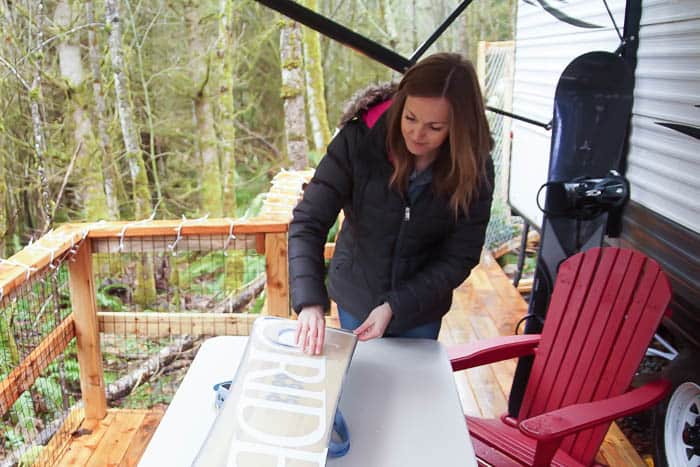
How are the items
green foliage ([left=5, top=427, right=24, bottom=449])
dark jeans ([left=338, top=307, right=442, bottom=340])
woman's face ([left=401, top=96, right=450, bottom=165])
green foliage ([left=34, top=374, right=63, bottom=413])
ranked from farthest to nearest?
green foliage ([left=34, top=374, right=63, bottom=413]) < green foliage ([left=5, top=427, right=24, bottom=449]) < dark jeans ([left=338, top=307, right=442, bottom=340]) < woman's face ([left=401, top=96, right=450, bottom=165])

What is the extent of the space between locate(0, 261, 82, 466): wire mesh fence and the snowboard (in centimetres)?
216

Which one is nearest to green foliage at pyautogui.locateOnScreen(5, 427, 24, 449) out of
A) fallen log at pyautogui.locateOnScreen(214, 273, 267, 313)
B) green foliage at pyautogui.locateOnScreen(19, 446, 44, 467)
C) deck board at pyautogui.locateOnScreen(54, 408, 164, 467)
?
green foliage at pyautogui.locateOnScreen(19, 446, 44, 467)

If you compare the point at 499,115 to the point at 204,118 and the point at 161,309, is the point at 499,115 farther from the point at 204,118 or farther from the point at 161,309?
the point at 161,309

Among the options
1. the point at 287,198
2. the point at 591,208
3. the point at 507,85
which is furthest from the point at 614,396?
the point at 507,85

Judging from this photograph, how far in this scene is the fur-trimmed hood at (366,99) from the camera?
161 centimetres

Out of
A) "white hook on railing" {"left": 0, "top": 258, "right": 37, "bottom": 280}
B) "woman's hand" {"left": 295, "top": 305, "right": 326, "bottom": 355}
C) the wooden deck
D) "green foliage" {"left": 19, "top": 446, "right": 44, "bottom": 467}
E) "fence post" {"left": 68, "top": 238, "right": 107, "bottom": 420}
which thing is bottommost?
"green foliage" {"left": 19, "top": 446, "right": 44, "bottom": 467}

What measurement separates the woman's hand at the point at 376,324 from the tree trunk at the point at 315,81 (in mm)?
5046

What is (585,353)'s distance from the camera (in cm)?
216

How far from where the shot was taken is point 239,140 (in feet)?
29.7

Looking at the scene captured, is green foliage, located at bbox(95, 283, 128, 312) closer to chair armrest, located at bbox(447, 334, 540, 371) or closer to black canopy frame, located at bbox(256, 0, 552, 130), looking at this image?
black canopy frame, located at bbox(256, 0, 552, 130)

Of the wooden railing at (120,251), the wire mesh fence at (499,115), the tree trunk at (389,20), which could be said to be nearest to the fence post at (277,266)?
the wooden railing at (120,251)

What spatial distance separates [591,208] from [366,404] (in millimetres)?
1906

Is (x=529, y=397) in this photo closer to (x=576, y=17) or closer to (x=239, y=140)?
(x=576, y=17)

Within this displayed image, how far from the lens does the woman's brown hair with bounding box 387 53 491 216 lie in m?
1.44
